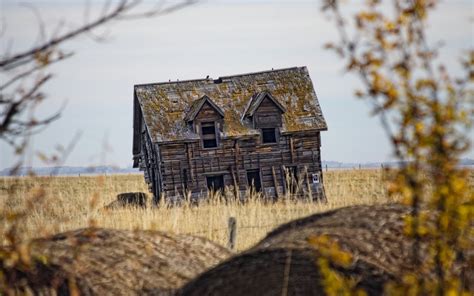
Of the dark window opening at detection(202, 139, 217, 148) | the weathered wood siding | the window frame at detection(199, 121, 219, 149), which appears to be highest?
the window frame at detection(199, 121, 219, 149)

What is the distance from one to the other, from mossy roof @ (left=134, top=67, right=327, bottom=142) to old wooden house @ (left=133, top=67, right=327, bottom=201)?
3cm

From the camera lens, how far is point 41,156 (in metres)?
4.45

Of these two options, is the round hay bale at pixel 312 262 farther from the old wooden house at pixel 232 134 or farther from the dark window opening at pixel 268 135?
the dark window opening at pixel 268 135

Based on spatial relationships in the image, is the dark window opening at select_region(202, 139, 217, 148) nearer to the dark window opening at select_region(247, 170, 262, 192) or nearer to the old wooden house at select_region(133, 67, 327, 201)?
the old wooden house at select_region(133, 67, 327, 201)

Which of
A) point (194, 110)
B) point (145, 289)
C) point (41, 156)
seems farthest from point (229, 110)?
point (41, 156)

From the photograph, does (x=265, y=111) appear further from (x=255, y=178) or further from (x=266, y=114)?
(x=255, y=178)

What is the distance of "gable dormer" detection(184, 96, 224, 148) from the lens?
30.1 m

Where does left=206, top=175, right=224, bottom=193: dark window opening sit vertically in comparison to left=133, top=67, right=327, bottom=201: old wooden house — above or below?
below

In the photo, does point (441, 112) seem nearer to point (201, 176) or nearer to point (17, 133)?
point (17, 133)

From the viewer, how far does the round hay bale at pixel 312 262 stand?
19.1 ft

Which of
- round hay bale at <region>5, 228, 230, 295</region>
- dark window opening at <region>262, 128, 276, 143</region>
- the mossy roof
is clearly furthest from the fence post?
dark window opening at <region>262, 128, 276, 143</region>

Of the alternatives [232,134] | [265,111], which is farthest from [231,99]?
[232,134]

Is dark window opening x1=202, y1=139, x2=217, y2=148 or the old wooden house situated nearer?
the old wooden house

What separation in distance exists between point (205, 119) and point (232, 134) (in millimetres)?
1044
